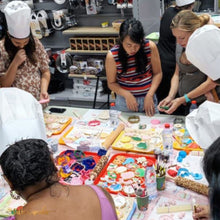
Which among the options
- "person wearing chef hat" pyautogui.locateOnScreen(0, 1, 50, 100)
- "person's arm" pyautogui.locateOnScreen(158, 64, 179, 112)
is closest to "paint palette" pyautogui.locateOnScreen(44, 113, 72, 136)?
"person wearing chef hat" pyautogui.locateOnScreen(0, 1, 50, 100)

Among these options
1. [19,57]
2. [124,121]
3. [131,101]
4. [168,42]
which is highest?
[19,57]

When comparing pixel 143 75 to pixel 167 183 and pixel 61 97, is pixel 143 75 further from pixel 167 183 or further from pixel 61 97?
pixel 61 97

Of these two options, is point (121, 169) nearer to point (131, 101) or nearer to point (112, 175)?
point (112, 175)

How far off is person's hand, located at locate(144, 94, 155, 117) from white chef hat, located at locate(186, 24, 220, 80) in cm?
54

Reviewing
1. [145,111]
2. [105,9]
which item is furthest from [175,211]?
[105,9]

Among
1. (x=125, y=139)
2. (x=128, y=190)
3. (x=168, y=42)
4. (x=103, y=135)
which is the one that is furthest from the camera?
(x=168, y=42)

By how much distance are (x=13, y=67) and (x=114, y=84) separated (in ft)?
2.56

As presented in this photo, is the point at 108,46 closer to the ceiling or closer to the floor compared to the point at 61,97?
Result: closer to the ceiling

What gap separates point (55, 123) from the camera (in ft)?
7.80

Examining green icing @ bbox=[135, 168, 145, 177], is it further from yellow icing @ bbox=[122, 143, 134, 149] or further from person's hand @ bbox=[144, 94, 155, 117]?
person's hand @ bbox=[144, 94, 155, 117]

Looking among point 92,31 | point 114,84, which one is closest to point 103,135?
point 114,84

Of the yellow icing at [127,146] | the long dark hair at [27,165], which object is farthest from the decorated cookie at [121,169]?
the long dark hair at [27,165]

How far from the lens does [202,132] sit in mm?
1699

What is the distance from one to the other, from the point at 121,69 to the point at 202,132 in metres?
0.89
